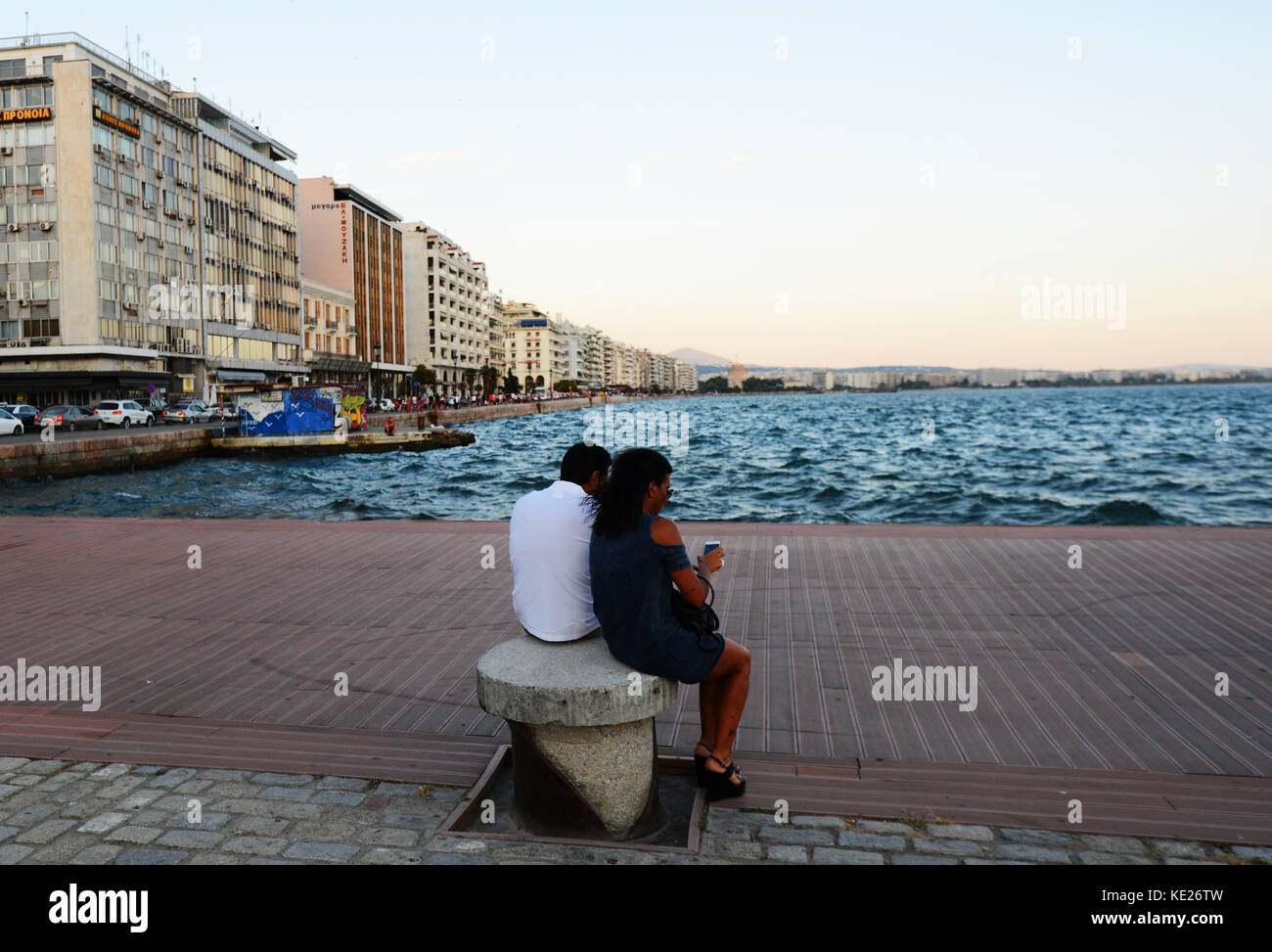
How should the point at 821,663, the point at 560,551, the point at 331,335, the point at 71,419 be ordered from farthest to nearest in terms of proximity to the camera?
the point at 331,335
the point at 71,419
the point at 821,663
the point at 560,551

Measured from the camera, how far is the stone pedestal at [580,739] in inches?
136

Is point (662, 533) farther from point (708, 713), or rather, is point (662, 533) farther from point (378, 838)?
point (378, 838)

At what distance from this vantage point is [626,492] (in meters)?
3.68

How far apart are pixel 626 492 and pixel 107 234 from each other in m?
64.4

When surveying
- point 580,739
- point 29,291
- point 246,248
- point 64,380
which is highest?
point 246,248

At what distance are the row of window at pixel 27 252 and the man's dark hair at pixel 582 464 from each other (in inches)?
2495

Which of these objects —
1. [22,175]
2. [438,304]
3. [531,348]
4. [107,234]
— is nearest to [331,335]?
[438,304]

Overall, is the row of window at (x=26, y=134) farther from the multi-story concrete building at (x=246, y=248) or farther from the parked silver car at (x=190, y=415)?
the parked silver car at (x=190, y=415)

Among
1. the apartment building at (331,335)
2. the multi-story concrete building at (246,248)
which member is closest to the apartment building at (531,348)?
the apartment building at (331,335)

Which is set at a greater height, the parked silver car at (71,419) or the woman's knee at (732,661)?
the parked silver car at (71,419)

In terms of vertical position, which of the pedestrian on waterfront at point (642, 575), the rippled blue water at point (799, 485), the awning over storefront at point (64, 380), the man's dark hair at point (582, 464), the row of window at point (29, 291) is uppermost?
the row of window at point (29, 291)
